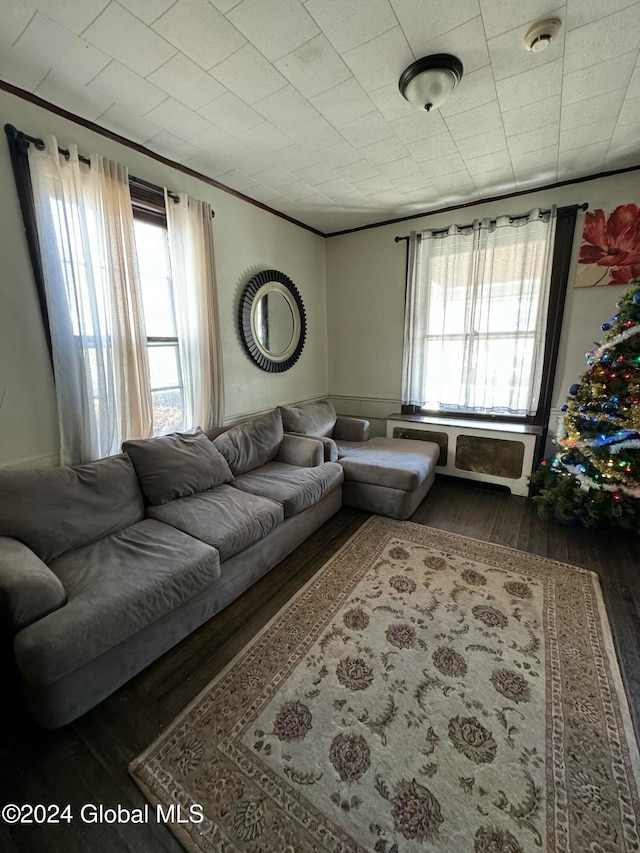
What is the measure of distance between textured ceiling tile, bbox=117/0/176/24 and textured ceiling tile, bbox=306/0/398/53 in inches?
21.9

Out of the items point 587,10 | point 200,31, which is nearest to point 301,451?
point 200,31

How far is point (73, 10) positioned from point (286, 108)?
979 mm

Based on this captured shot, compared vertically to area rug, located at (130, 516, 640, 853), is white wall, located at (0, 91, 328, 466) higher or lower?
higher

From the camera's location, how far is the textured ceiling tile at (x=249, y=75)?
5.16ft

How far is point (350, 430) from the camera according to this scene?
3670 mm

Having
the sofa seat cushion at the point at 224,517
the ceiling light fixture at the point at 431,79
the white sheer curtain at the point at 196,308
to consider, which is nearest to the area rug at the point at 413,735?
the sofa seat cushion at the point at 224,517

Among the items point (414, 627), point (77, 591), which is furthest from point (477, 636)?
point (77, 591)

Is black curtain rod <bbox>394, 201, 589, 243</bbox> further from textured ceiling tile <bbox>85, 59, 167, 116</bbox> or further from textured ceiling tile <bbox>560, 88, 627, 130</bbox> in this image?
textured ceiling tile <bbox>85, 59, 167, 116</bbox>

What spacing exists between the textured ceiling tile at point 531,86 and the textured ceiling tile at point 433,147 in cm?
39

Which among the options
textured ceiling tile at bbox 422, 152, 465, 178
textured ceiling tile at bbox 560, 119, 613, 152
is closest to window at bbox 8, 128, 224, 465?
textured ceiling tile at bbox 422, 152, 465, 178

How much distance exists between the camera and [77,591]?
1.41 metres

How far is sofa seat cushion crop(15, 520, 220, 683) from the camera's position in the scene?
1182mm

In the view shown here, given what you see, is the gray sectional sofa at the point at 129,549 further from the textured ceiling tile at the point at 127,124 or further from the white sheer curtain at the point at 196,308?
the textured ceiling tile at the point at 127,124

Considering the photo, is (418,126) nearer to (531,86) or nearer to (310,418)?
(531,86)
